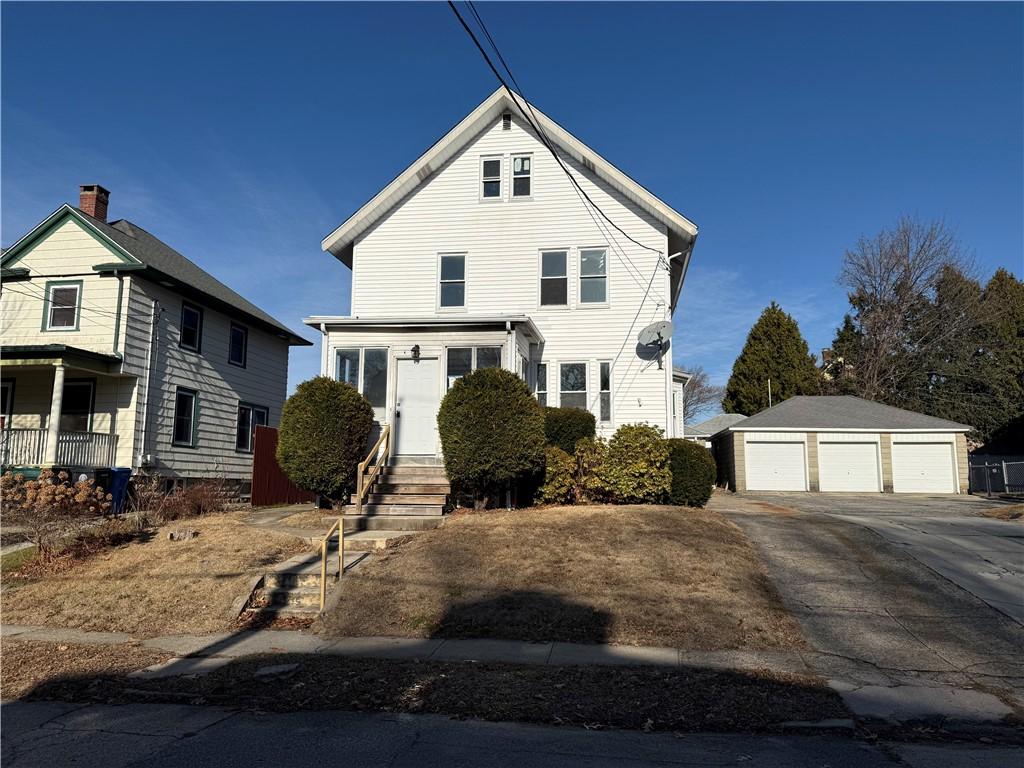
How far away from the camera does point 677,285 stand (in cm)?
2134

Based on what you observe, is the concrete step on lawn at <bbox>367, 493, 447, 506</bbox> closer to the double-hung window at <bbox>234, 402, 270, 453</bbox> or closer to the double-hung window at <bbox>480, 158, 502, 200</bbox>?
the double-hung window at <bbox>480, 158, 502, 200</bbox>

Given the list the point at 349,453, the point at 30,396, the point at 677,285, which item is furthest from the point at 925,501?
the point at 30,396

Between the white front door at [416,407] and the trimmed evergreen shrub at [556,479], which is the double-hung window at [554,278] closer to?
the white front door at [416,407]

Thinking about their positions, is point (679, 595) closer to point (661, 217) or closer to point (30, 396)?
point (661, 217)

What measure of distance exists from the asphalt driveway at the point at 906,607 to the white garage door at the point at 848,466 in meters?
13.3

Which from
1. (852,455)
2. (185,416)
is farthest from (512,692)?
(852,455)

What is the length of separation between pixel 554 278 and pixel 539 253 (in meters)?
0.80

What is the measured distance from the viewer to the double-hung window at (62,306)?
63.1 feet

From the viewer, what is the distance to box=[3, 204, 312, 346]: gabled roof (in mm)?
19016

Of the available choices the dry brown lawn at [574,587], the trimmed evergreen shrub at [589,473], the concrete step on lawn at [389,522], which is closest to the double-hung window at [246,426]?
the concrete step on lawn at [389,522]

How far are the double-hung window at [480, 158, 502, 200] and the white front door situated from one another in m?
6.26

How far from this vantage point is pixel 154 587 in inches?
368

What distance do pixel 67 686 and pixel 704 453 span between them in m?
11.9

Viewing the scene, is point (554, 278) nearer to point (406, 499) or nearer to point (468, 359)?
point (468, 359)
